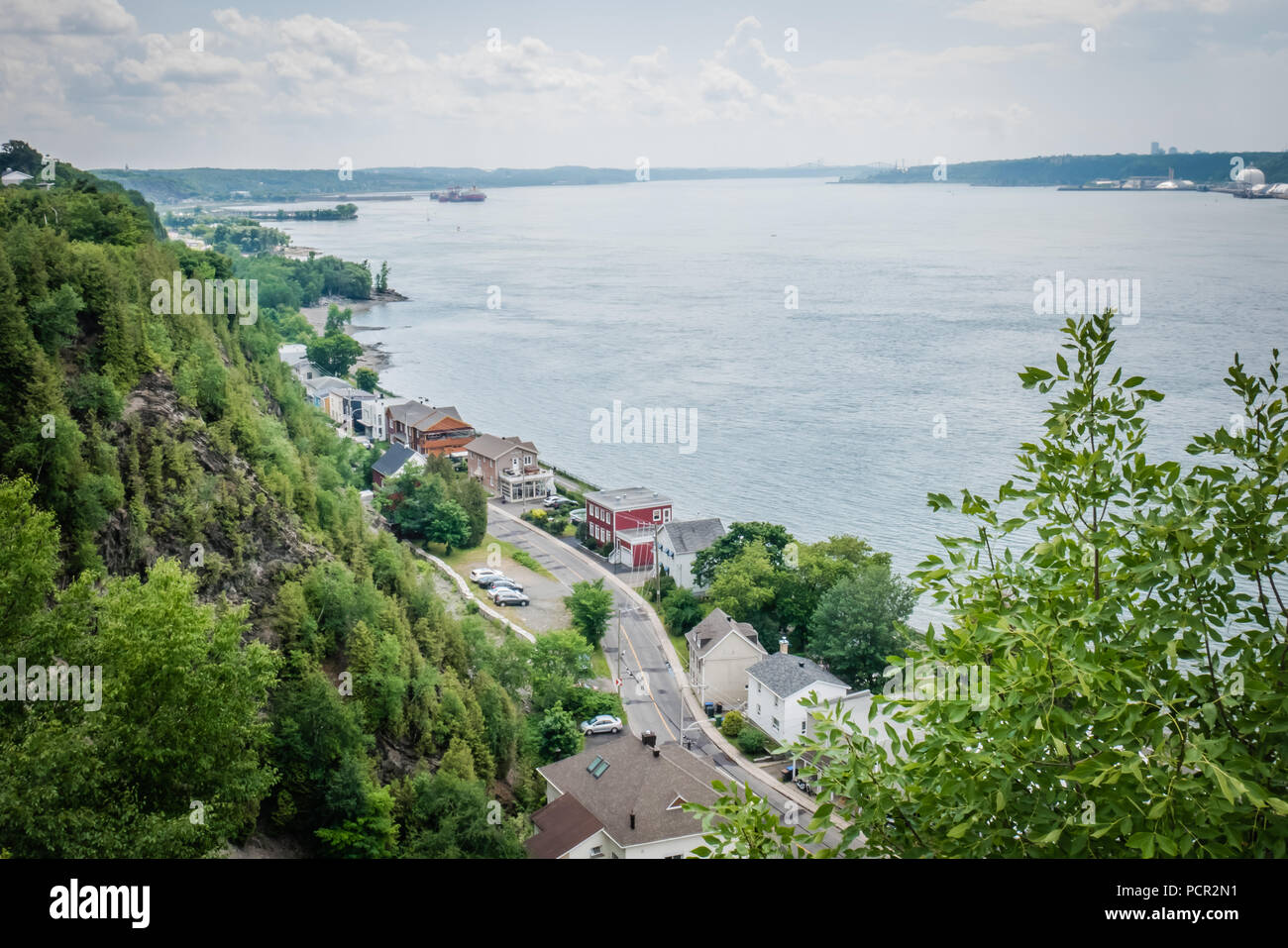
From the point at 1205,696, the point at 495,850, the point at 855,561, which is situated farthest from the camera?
the point at 855,561

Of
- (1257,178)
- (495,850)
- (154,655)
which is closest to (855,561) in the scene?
(495,850)

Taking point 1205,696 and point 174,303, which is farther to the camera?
point 174,303

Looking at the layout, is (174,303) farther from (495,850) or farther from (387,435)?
(387,435)

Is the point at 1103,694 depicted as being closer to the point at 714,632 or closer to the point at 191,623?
the point at 191,623

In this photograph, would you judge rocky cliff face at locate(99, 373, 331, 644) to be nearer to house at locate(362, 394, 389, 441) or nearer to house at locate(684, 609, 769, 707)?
house at locate(684, 609, 769, 707)
